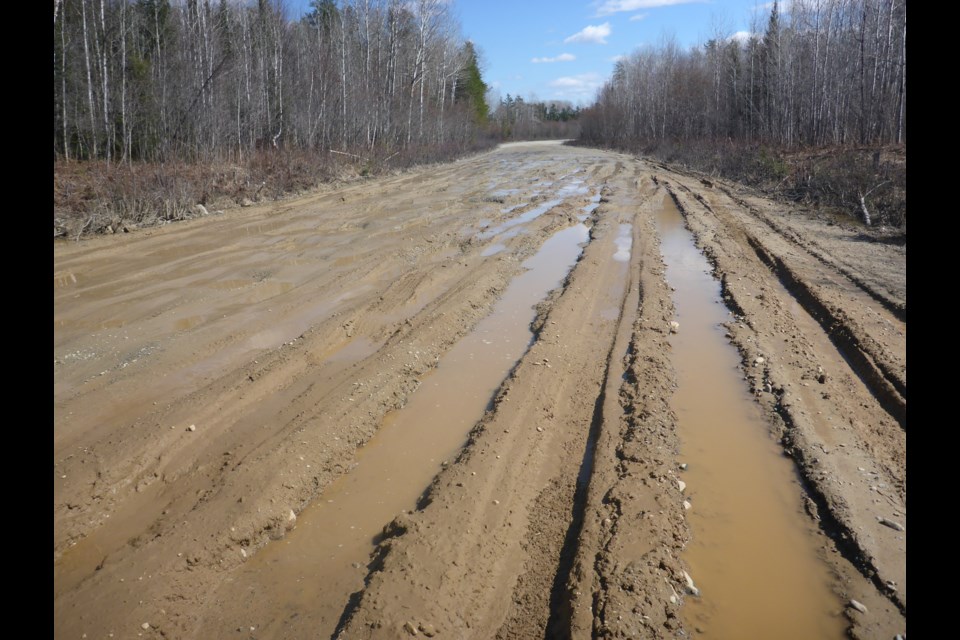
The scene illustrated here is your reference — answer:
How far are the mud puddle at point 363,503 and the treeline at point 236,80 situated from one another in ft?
25.1

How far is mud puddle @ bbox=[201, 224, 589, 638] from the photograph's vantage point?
318cm

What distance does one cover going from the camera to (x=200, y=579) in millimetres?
3357

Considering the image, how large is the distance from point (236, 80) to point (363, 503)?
24.3m

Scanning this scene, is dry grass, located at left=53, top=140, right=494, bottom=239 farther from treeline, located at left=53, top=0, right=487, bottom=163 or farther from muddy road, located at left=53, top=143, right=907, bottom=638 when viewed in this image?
muddy road, located at left=53, top=143, right=907, bottom=638

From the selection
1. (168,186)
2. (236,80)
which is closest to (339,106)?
(236,80)

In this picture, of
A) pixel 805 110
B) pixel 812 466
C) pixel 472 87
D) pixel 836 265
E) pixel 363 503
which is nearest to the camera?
pixel 363 503

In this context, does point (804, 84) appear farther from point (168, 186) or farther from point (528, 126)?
point (528, 126)

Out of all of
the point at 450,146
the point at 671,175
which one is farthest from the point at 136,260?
the point at 450,146

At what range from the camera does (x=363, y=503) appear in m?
4.15

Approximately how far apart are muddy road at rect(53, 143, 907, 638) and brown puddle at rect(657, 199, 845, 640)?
2cm

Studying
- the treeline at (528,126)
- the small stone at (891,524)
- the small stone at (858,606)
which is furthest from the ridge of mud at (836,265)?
the treeline at (528,126)

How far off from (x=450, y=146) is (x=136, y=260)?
34615mm
